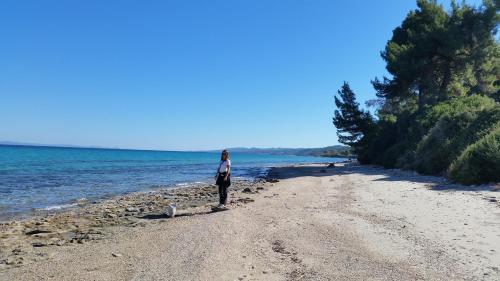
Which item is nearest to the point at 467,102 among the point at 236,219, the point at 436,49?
the point at 436,49

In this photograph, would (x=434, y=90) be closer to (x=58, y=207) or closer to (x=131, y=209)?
(x=131, y=209)

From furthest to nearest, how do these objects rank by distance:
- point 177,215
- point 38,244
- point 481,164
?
point 481,164, point 177,215, point 38,244

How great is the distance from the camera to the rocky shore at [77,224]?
8422 millimetres

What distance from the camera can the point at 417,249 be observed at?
22.4ft

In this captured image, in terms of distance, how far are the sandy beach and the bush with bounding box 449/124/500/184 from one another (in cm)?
226

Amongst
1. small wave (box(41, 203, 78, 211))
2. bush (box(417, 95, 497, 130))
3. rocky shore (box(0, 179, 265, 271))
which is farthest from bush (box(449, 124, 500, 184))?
small wave (box(41, 203, 78, 211))

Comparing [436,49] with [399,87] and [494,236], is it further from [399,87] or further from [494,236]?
[494,236]

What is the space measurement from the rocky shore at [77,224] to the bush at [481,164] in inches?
347

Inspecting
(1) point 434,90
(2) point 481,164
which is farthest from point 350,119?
(2) point 481,164

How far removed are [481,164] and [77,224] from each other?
1483cm

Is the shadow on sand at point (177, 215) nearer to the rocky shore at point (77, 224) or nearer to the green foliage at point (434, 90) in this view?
the rocky shore at point (77, 224)

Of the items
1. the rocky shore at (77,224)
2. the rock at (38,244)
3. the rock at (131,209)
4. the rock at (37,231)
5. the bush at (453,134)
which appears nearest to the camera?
the rocky shore at (77,224)

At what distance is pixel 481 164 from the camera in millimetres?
14984

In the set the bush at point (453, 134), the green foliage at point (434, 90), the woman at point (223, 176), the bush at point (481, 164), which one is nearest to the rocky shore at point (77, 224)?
the woman at point (223, 176)
